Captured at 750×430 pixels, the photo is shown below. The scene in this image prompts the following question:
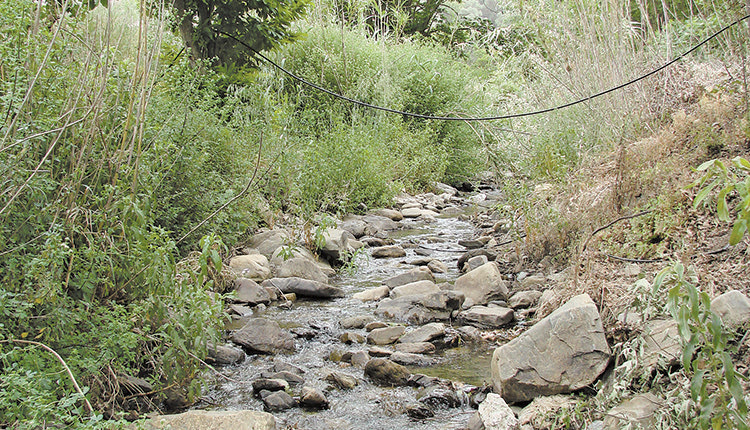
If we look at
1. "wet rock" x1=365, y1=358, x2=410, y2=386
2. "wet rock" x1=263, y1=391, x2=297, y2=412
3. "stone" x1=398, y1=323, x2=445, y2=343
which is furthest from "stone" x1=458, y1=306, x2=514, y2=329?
"wet rock" x1=263, y1=391, x2=297, y2=412

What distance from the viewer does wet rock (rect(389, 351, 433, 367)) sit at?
359cm

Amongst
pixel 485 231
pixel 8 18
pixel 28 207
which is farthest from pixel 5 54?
pixel 485 231

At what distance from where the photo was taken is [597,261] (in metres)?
Result: 3.94

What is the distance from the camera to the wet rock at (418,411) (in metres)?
2.95

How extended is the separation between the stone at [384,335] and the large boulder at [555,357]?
3.24ft

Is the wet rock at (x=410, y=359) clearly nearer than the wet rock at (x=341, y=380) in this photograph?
No

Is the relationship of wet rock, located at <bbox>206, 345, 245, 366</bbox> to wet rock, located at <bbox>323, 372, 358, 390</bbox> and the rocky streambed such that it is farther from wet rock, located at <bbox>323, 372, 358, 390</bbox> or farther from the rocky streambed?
wet rock, located at <bbox>323, 372, 358, 390</bbox>

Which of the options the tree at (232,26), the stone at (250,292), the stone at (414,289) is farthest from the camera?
the tree at (232,26)

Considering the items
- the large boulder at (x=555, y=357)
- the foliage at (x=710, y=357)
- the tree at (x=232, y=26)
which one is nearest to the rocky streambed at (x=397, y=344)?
the large boulder at (x=555, y=357)

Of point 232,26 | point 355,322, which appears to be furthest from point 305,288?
point 232,26

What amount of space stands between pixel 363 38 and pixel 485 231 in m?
5.68

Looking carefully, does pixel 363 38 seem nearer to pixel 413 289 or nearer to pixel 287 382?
pixel 413 289

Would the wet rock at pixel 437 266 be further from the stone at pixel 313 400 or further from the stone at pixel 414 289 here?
the stone at pixel 313 400

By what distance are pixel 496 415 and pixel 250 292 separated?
2490mm
